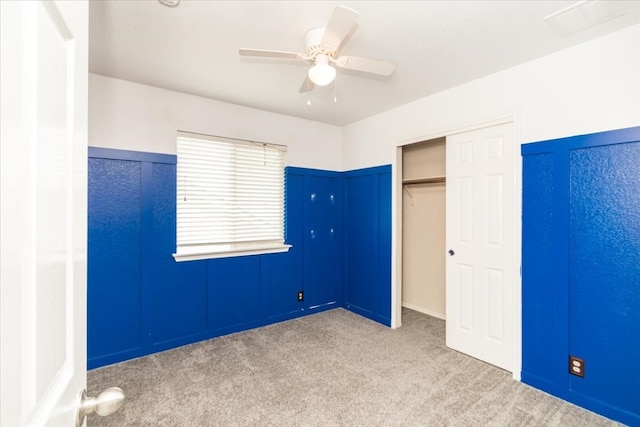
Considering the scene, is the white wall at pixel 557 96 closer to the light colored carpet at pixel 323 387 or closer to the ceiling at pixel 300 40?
the ceiling at pixel 300 40

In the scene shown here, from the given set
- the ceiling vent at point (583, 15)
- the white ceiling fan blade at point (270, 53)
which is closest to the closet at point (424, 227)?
the ceiling vent at point (583, 15)

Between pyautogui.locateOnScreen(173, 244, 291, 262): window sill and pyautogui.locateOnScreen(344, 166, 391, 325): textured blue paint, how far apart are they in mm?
962

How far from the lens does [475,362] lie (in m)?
2.72

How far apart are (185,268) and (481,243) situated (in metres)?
2.90

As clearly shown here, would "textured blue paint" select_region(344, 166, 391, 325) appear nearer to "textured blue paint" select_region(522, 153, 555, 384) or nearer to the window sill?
the window sill

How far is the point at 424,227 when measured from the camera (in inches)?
160

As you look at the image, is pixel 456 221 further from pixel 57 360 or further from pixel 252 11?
pixel 57 360

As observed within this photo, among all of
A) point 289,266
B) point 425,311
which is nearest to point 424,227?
point 425,311

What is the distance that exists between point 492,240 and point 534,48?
1.54m

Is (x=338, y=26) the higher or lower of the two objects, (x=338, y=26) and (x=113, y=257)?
the higher

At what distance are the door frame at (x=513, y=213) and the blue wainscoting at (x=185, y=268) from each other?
98 mm

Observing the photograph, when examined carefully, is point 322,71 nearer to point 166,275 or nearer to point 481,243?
point 481,243

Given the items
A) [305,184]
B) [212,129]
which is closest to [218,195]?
[212,129]

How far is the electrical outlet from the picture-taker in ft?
7.00
